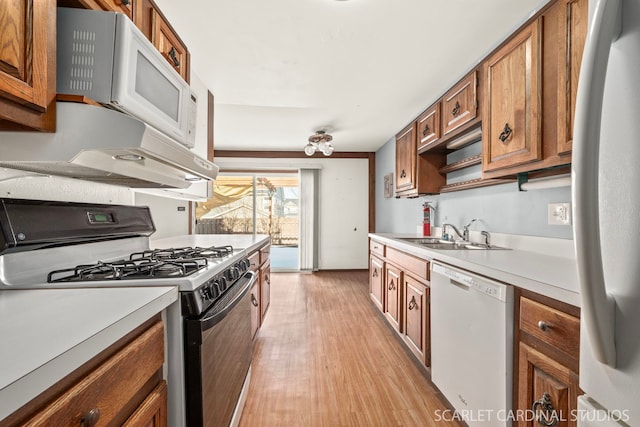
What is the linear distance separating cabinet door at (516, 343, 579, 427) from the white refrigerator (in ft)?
1.47

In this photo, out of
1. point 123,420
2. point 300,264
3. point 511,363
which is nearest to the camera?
point 123,420

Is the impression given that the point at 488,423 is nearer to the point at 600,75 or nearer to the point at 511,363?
the point at 511,363

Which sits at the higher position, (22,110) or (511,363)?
(22,110)

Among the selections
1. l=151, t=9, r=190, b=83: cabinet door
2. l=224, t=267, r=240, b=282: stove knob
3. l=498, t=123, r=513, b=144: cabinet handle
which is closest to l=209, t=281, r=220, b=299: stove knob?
l=224, t=267, r=240, b=282: stove knob

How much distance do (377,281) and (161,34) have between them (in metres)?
2.70

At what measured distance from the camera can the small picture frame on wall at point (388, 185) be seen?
437 centimetres

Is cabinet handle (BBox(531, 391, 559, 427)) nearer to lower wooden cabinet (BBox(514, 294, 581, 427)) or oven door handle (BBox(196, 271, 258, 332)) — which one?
lower wooden cabinet (BBox(514, 294, 581, 427))

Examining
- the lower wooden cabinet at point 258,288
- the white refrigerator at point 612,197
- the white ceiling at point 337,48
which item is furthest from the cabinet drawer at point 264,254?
the white refrigerator at point 612,197

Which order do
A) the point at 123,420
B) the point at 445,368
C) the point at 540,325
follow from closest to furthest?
the point at 123,420
the point at 540,325
the point at 445,368

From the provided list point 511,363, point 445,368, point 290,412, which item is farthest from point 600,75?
point 290,412

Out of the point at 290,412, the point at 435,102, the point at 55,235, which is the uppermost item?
the point at 435,102

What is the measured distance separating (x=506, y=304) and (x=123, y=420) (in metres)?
1.25

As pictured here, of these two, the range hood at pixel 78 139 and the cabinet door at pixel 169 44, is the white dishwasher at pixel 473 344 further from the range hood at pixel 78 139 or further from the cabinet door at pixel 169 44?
the cabinet door at pixel 169 44

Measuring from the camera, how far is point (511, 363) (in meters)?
1.10
